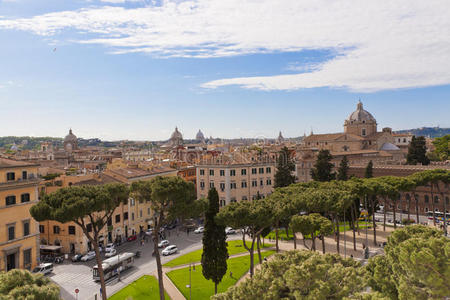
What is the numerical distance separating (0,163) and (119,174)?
1952 centimetres

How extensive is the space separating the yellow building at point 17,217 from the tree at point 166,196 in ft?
46.8

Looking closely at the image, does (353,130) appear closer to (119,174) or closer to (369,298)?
(119,174)

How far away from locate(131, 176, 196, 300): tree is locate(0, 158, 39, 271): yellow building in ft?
46.8

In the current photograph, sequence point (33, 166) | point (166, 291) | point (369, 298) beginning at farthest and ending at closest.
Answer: point (33, 166) → point (166, 291) → point (369, 298)

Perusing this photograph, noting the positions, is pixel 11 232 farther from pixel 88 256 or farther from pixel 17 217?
pixel 88 256

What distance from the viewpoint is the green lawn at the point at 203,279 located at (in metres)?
30.0

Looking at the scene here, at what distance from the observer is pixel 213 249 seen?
29.5 metres

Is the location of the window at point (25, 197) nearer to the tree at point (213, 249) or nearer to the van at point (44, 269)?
the van at point (44, 269)

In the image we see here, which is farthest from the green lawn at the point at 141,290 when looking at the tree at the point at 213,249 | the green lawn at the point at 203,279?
the tree at the point at 213,249

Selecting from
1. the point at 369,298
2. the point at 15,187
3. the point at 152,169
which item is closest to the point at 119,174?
the point at 152,169

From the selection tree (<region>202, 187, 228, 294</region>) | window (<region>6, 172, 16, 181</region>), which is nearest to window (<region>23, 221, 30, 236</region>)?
window (<region>6, 172, 16, 181</region>)

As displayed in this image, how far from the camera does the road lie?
31812mm

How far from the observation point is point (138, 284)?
3206 cm

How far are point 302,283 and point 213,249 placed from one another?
17.5 metres
